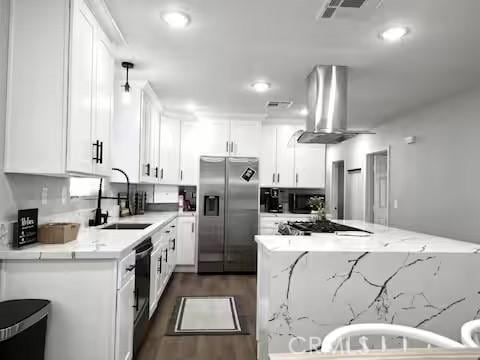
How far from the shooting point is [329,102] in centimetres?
329

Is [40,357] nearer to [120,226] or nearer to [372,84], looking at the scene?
[120,226]

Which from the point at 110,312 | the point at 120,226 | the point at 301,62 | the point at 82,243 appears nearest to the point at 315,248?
the point at 110,312

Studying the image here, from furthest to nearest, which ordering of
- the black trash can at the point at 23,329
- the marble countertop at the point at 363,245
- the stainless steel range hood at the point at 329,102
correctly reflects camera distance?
the stainless steel range hood at the point at 329,102 < the marble countertop at the point at 363,245 < the black trash can at the point at 23,329

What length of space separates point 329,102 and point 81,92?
7.10 ft

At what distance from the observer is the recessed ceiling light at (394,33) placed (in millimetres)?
2492

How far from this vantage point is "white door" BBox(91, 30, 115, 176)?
94.6 inches

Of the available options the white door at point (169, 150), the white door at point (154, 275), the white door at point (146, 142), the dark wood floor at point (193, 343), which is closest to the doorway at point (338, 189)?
the white door at point (169, 150)

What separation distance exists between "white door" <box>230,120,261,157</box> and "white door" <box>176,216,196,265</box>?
1263 mm

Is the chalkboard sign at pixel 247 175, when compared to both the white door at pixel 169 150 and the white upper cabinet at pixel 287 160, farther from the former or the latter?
the white door at pixel 169 150

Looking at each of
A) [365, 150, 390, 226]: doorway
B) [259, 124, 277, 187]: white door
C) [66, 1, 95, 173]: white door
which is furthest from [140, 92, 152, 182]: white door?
[365, 150, 390, 226]: doorway

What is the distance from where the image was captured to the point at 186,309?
3648mm

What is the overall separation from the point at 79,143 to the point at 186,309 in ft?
7.36

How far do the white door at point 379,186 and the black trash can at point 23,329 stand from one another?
5.35 metres

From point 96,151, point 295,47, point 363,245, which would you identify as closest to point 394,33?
point 295,47
